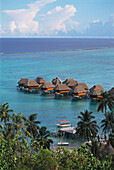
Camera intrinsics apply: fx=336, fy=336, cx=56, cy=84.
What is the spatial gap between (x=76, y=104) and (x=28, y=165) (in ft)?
116

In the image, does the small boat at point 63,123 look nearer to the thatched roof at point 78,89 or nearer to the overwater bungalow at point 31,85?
the thatched roof at point 78,89

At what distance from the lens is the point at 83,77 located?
9450cm

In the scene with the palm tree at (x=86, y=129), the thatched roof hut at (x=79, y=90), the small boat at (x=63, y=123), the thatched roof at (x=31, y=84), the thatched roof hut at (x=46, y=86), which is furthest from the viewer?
the thatched roof at (x=31, y=84)

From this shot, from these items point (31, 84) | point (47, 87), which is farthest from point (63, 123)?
point (31, 84)

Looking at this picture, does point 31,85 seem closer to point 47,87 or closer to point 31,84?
point 31,84

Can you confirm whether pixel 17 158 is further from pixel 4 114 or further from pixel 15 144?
pixel 4 114

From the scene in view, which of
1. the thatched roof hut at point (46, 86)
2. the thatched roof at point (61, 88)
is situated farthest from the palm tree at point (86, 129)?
the thatched roof hut at point (46, 86)

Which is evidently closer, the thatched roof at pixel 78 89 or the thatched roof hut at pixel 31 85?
the thatched roof at pixel 78 89

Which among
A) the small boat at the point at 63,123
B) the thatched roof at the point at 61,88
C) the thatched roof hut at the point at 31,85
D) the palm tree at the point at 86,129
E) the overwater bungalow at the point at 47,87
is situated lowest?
the palm tree at the point at 86,129

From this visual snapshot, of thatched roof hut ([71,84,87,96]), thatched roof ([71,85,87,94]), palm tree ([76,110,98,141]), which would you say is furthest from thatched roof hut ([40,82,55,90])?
palm tree ([76,110,98,141])

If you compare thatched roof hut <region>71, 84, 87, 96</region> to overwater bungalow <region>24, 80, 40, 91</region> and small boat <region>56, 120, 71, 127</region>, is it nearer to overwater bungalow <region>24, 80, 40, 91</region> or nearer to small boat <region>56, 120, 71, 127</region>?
overwater bungalow <region>24, 80, 40, 91</region>

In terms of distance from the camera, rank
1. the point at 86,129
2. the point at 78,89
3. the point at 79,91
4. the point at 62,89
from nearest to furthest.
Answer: the point at 86,129 → the point at 79,91 → the point at 78,89 → the point at 62,89

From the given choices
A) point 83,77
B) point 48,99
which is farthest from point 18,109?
point 83,77

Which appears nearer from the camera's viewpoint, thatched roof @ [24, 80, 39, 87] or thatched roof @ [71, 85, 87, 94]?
thatched roof @ [71, 85, 87, 94]
